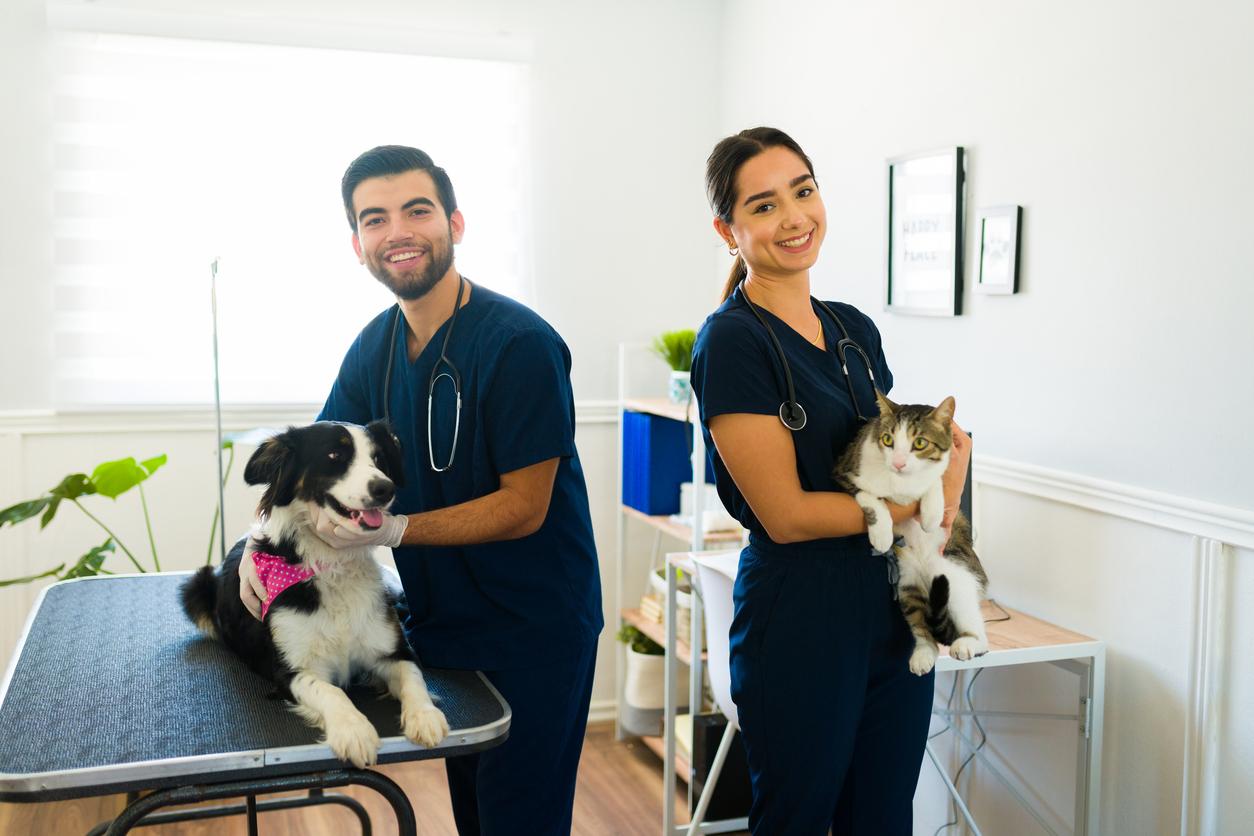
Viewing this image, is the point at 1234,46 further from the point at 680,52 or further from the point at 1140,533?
the point at 680,52

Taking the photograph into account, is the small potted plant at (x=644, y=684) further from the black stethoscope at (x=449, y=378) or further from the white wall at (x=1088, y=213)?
the black stethoscope at (x=449, y=378)

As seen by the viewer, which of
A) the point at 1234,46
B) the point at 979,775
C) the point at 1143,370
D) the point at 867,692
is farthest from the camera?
the point at 979,775

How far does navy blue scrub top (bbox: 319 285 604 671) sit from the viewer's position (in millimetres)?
1670

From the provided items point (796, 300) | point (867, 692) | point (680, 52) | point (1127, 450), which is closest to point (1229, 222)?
point (1127, 450)

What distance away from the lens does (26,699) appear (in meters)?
1.55

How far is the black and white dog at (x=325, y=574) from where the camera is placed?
1522mm

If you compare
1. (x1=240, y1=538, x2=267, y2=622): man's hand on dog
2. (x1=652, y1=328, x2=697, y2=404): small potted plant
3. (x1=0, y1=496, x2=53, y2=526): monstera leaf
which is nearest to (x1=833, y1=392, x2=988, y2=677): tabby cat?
(x1=240, y1=538, x2=267, y2=622): man's hand on dog

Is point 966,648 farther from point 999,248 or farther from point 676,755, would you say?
point 676,755

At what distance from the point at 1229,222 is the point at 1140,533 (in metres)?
0.60

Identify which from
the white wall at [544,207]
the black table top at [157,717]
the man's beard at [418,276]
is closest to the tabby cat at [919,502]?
the black table top at [157,717]

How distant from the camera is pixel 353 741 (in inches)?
54.9

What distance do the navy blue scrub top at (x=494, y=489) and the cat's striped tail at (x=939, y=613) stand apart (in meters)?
0.53

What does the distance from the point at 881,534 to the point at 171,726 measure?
955mm

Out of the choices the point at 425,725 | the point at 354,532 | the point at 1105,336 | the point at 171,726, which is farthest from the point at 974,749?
the point at 171,726
